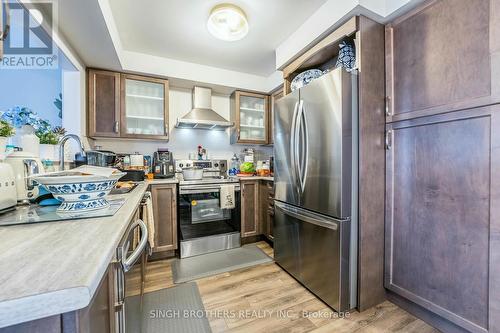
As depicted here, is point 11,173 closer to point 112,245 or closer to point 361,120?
point 112,245

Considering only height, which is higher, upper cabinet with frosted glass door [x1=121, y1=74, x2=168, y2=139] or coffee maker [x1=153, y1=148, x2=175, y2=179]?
upper cabinet with frosted glass door [x1=121, y1=74, x2=168, y2=139]

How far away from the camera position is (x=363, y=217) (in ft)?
4.97

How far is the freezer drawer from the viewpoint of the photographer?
147 centimetres

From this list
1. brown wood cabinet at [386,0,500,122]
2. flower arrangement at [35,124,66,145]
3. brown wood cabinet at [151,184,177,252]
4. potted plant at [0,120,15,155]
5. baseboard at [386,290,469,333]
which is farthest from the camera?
brown wood cabinet at [151,184,177,252]

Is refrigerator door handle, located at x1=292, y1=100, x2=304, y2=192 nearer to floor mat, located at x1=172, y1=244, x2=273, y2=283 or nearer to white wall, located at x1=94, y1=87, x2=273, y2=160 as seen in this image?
floor mat, located at x1=172, y1=244, x2=273, y2=283

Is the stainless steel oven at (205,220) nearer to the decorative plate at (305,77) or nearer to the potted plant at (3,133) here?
the decorative plate at (305,77)

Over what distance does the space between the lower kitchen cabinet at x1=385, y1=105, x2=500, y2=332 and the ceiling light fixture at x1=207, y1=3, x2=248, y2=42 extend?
1482 millimetres

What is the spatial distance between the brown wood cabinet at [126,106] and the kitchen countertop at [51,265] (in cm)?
195

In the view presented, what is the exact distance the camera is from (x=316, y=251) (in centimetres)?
166

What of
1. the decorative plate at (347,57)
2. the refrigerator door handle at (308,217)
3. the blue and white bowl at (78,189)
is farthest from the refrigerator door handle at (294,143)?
the blue and white bowl at (78,189)

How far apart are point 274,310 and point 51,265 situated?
4.90 ft

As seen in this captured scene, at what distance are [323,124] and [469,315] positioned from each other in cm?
139

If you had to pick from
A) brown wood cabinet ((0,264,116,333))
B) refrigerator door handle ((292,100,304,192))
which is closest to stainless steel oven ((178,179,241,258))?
refrigerator door handle ((292,100,304,192))

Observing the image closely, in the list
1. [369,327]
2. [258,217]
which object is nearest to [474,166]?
[369,327]
